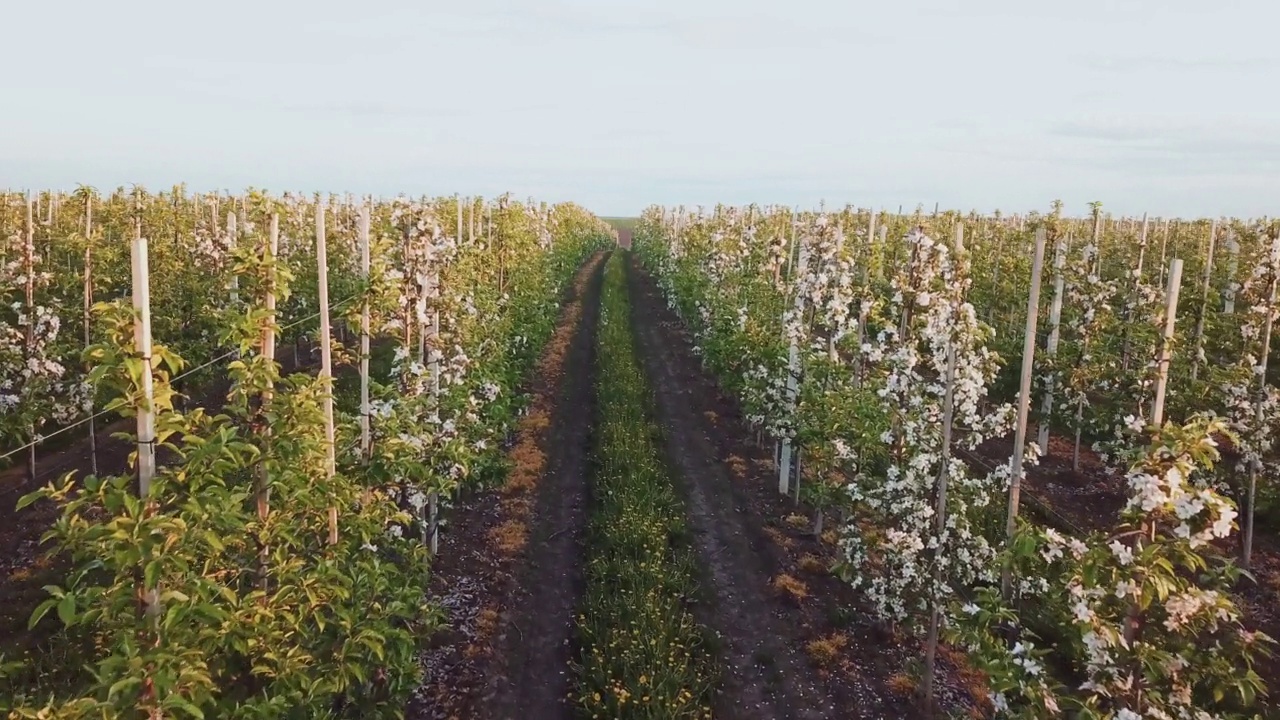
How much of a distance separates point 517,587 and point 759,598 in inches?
152

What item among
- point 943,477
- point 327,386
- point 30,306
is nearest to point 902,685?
point 943,477

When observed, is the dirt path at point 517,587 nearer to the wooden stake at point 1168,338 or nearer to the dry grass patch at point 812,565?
the dry grass patch at point 812,565

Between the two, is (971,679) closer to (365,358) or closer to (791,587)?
(791,587)

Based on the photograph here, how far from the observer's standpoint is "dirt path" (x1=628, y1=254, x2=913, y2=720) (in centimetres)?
1024

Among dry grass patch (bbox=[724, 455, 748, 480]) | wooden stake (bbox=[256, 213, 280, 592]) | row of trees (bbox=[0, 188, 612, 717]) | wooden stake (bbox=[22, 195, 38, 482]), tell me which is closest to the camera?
row of trees (bbox=[0, 188, 612, 717])

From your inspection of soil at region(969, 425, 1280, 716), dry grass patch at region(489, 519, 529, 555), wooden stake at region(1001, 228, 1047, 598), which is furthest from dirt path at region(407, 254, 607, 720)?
soil at region(969, 425, 1280, 716)

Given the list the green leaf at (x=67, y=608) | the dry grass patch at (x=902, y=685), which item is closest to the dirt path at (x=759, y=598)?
the dry grass patch at (x=902, y=685)

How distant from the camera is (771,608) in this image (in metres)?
12.4

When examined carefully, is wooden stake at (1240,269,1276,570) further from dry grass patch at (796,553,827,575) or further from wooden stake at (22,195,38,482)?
wooden stake at (22,195,38,482)

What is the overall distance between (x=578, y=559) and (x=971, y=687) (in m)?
6.37

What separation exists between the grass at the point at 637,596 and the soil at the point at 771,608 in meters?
0.49

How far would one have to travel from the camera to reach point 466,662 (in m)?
10.7

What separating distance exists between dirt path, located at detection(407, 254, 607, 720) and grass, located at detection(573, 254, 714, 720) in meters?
0.43

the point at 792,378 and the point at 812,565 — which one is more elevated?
the point at 792,378
